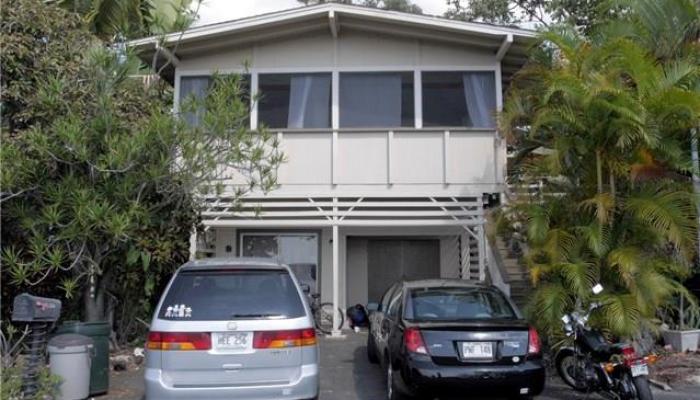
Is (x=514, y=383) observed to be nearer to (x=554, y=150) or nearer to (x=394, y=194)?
(x=554, y=150)

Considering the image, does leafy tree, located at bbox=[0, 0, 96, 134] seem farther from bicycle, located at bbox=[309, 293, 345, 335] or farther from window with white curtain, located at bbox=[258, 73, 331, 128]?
bicycle, located at bbox=[309, 293, 345, 335]

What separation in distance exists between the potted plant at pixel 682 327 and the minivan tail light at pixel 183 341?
7438mm

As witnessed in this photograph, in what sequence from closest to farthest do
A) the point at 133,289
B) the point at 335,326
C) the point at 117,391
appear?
the point at 117,391
the point at 133,289
the point at 335,326

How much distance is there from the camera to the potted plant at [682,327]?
32.7 feet

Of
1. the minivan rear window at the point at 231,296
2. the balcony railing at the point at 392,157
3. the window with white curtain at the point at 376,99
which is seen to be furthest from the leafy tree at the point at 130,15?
the minivan rear window at the point at 231,296

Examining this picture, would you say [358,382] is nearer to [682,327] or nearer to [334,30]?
[682,327]

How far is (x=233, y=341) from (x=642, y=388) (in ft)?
13.4

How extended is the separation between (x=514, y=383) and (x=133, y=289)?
6.87 metres

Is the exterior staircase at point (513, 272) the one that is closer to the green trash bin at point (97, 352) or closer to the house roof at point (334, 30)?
the house roof at point (334, 30)

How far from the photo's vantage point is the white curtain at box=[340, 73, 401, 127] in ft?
43.7

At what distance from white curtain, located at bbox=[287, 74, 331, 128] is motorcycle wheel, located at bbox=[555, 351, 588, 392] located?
688 cm

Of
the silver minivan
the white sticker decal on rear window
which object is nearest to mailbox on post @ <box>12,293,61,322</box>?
the silver minivan

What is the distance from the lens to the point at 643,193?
911cm

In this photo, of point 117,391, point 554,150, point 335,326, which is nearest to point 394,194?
point 335,326
